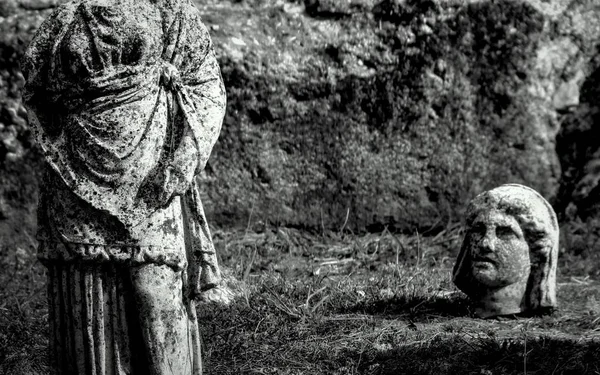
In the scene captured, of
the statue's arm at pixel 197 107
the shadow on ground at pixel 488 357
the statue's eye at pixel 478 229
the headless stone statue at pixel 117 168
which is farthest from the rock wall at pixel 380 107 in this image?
the headless stone statue at pixel 117 168

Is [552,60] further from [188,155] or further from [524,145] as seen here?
[188,155]

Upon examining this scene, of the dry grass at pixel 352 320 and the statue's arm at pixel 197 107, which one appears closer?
the statue's arm at pixel 197 107

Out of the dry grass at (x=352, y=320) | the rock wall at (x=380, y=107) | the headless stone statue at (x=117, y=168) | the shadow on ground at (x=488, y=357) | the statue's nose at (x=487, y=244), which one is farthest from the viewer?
the rock wall at (x=380, y=107)

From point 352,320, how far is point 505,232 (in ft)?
3.59

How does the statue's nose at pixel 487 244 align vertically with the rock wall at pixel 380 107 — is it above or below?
below

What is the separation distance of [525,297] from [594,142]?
9.66 ft

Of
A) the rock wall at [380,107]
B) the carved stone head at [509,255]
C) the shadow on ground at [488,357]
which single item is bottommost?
the shadow on ground at [488,357]

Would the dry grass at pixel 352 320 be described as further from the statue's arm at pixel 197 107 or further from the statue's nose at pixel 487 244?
the statue's arm at pixel 197 107

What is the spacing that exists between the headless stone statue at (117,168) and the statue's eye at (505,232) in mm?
2640

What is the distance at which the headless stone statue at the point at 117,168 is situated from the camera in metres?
4.23

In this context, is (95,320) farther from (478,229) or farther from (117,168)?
(478,229)

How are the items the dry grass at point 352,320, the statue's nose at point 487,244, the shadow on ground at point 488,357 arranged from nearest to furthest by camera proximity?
the shadow on ground at point 488,357 < the dry grass at point 352,320 < the statue's nose at point 487,244

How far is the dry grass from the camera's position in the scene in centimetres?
570

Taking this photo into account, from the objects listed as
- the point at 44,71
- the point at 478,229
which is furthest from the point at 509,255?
the point at 44,71
